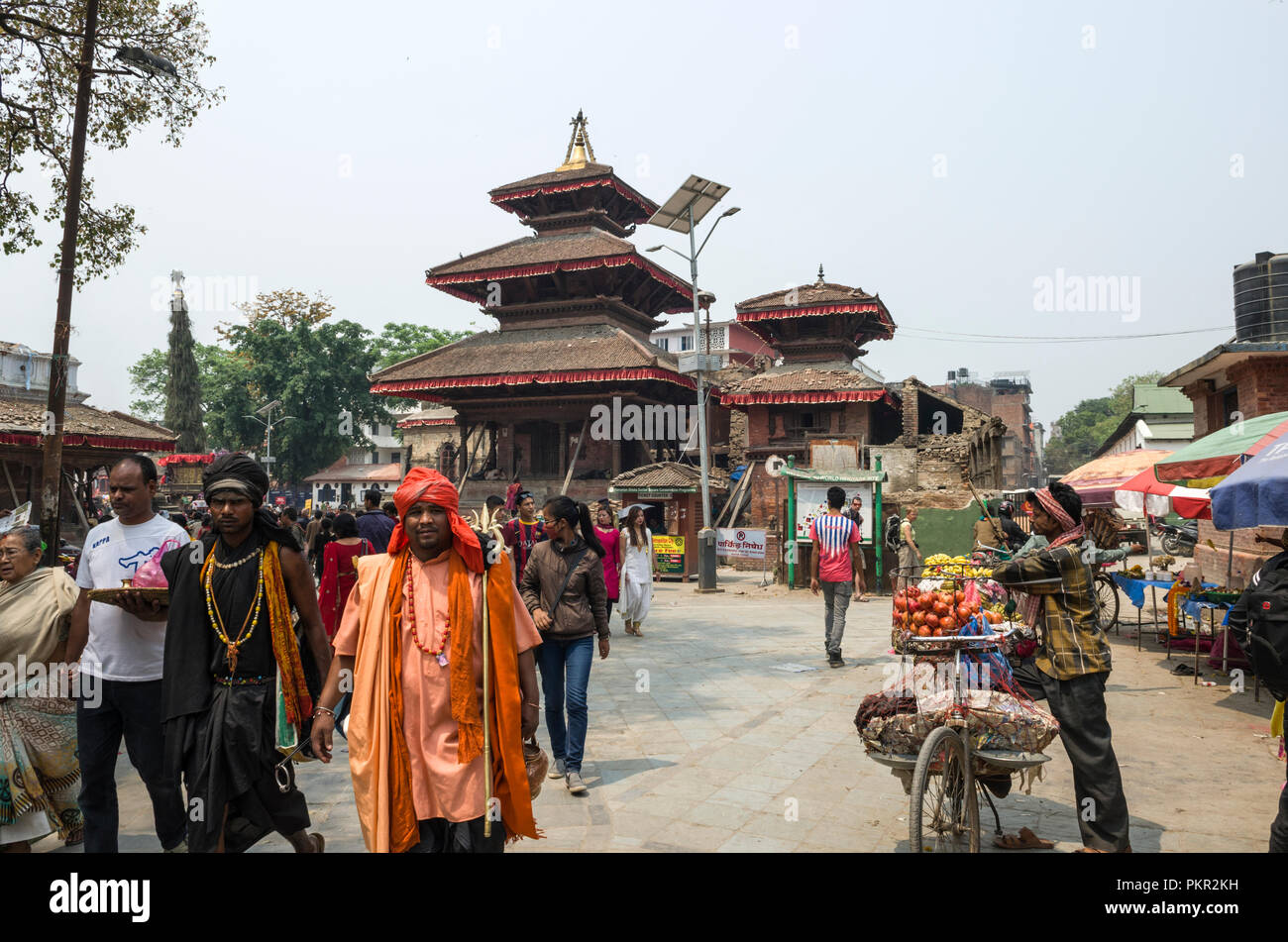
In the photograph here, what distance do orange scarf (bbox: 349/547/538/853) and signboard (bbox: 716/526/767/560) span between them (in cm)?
1521

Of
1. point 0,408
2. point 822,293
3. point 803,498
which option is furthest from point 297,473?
point 803,498

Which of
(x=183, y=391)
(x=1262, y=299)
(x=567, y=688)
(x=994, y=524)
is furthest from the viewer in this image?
(x=183, y=391)

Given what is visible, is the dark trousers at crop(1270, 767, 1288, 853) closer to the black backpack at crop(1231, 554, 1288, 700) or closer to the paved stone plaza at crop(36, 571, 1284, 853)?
the black backpack at crop(1231, 554, 1288, 700)

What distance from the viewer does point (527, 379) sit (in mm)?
24844

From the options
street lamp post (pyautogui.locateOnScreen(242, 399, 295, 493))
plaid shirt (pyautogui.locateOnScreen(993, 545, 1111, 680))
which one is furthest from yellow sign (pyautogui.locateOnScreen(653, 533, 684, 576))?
street lamp post (pyautogui.locateOnScreen(242, 399, 295, 493))

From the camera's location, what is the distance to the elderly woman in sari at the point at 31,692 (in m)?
3.86

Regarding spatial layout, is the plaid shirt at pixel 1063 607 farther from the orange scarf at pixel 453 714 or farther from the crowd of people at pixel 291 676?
the orange scarf at pixel 453 714

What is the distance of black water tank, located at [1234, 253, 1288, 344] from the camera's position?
12156mm

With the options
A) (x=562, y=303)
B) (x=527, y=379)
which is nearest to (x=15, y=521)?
(x=527, y=379)

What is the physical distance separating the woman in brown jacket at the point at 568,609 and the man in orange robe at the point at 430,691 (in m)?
2.08

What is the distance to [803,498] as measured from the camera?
16688 millimetres

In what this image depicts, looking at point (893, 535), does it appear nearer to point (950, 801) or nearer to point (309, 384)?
point (950, 801)

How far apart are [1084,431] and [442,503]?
87.6m
